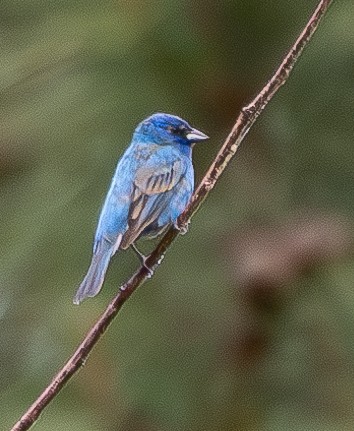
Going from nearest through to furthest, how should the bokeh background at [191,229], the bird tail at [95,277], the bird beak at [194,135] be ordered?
the bird tail at [95,277] → the bird beak at [194,135] → the bokeh background at [191,229]

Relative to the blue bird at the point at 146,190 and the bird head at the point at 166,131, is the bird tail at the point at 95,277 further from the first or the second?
the bird head at the point at 166,131

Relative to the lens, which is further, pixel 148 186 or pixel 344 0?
pixel 344 0

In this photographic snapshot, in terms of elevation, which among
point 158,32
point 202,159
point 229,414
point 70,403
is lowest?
point 229,414

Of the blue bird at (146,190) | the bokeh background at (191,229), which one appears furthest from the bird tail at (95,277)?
the bokeh background at (191,229)

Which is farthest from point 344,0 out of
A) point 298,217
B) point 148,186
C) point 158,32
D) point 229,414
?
point 148,186

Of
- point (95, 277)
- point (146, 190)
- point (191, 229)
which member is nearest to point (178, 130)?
point (146, 190)

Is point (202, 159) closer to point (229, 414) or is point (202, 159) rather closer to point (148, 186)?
point (229, 414)

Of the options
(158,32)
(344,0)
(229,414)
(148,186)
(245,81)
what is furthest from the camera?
(344,0)

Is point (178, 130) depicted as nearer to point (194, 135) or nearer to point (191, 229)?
point (194, 135)
